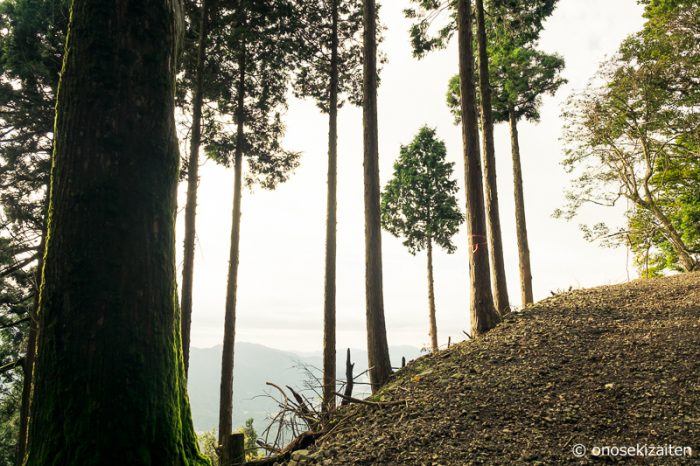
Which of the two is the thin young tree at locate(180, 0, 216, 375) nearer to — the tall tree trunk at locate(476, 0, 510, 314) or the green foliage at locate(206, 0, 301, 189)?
the green foliage at locate(206, 0, 301, 189)

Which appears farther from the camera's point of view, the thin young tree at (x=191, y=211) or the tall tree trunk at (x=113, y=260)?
the thin young tree at (x=191, y=211)

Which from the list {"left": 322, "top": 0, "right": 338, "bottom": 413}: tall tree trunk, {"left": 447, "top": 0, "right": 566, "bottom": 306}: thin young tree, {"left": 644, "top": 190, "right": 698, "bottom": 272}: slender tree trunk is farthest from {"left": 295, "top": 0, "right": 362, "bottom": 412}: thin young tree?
{"left": 644, "top": 190, "right": 698, "bottom": 272}: slender tree trunk

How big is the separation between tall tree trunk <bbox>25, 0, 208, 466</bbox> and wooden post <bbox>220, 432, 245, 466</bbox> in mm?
2029

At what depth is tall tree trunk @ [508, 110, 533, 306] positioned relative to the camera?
11.9 meters

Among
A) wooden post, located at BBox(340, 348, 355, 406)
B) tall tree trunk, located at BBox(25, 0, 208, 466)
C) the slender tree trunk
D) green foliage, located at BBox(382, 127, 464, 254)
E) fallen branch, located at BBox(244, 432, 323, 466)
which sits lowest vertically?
fallen branch, located at BBox(244, 432, 323, 466)

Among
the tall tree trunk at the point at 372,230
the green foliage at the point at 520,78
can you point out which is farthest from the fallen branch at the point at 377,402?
the green foliage at the point at 520,78

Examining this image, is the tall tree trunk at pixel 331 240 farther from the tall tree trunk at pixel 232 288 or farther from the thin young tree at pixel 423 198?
the thin young tree at pixel 423 198

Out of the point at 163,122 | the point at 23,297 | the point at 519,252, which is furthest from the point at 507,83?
the point at 23,297

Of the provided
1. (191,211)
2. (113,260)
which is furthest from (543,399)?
(191,211)

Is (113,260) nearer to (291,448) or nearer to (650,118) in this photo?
(291,448)

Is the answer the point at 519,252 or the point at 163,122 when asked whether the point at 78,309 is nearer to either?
the point at 163,122

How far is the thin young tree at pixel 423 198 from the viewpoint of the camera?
60.6ft

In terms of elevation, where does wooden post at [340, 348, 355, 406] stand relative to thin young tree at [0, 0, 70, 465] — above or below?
below

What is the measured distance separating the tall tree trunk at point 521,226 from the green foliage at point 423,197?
18.9 ft
